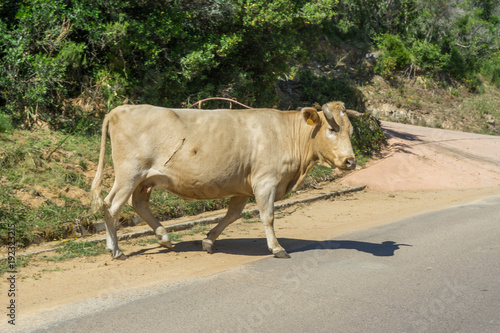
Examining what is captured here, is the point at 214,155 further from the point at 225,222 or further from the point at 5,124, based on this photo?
the point at 5,124

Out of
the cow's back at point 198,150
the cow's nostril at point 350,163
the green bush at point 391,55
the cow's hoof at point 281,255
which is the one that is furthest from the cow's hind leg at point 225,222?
the green bush at point 391,55

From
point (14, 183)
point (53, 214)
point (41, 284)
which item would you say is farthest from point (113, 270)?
point (14, 183)

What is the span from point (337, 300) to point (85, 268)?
3.23m

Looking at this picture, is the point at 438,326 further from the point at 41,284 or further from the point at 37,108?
the point at 37,108

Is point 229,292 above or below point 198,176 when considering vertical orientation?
below

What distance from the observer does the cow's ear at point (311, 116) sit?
7.28m

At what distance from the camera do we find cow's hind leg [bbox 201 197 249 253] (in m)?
7.27

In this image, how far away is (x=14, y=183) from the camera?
854cm

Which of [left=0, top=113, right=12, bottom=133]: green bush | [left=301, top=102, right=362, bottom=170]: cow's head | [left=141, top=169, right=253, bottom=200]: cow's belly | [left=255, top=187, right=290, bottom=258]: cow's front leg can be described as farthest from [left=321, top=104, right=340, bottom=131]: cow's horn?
[left=0, top=113, right=12, bottom=133]: green bush

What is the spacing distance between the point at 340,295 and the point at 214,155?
254 cm

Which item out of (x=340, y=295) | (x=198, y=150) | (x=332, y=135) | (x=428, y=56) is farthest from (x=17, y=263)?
(x=428, y=56)

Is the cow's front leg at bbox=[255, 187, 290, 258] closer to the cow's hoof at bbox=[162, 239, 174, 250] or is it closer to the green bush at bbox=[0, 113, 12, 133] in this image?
the cow's hoof at bbox=[162, 239, 174, 250]

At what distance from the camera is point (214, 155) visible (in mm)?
6816

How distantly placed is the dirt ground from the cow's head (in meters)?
1.52
